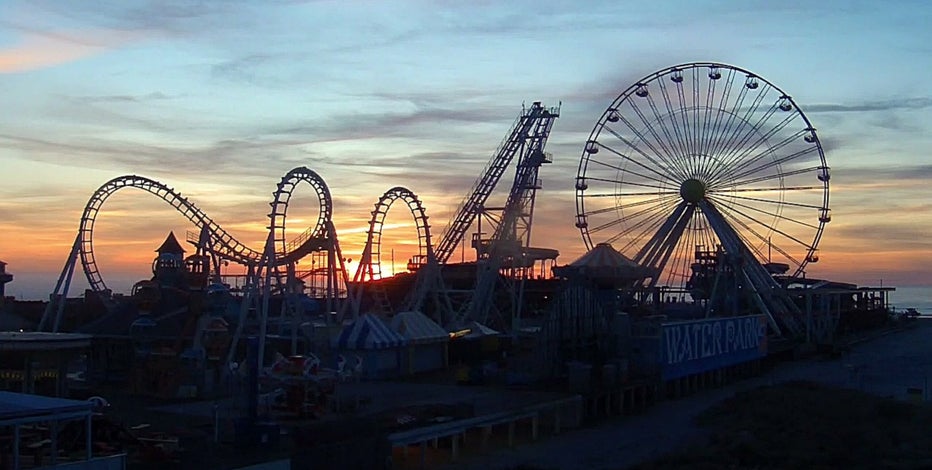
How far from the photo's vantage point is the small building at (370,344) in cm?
3641

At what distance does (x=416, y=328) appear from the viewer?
39.7 meters

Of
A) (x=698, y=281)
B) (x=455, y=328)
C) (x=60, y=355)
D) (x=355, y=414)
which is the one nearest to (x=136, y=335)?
(x=60, y=355)

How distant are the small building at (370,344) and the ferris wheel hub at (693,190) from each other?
18.6 m

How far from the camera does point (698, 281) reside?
218ft

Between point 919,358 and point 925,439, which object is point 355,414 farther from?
point 919,358

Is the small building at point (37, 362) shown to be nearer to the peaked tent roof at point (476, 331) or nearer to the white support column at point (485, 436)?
the white support column at point (485, 436)

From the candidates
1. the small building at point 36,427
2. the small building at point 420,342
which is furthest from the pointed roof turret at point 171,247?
the small building at point 36,427

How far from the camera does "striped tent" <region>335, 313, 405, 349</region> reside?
36.3m

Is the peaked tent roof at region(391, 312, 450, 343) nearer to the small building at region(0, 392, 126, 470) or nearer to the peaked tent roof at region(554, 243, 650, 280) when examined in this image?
the peaked tent roof at region(554, 243, 650, 280)

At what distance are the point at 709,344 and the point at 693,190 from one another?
9224 mm

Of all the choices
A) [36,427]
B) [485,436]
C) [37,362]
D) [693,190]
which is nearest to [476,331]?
[693,190]

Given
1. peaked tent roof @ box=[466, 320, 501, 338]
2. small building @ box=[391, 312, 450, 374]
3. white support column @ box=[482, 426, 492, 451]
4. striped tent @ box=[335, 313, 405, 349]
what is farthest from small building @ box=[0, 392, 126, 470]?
peaked tent roof @ box=[466, 320, 501, 338]

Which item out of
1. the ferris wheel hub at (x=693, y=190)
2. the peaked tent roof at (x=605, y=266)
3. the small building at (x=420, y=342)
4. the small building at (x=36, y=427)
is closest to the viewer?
the small building at (x=36, y=427)

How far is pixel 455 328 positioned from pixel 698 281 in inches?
846
